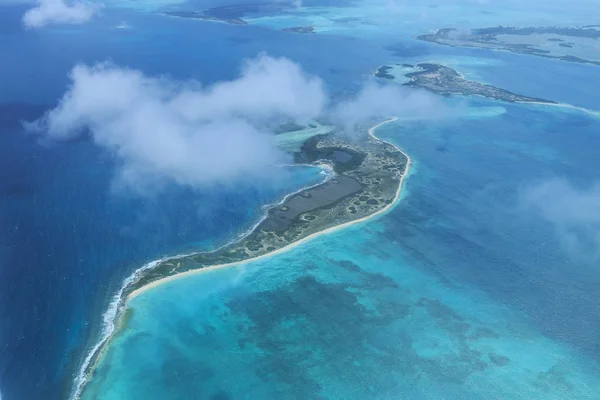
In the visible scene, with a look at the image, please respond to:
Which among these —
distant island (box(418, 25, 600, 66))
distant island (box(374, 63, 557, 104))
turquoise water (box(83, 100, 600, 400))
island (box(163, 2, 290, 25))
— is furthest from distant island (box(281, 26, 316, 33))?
turquoise water (box(83, 100, 600, 400))

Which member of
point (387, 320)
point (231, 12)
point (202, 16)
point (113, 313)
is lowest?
point (387, 320)

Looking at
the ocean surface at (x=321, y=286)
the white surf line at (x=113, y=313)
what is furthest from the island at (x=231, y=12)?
the white surf line at (x=113, y=313)

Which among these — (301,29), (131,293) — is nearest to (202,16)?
(301,29)

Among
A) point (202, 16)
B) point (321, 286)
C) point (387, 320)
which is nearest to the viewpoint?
point (387, 320)

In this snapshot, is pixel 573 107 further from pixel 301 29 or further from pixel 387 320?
pixel 301 29

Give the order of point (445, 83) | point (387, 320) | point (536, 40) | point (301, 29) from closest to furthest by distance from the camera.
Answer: point (387, 320), point (445, 83), point (536, 40), point (301, 29)

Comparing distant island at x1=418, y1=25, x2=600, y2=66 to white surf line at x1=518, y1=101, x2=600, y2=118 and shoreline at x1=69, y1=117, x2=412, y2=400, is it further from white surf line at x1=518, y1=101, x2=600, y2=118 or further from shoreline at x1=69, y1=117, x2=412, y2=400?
shoreline at x1=69, y1=117, x2=412, y2=400

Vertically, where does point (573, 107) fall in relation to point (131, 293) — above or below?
above
